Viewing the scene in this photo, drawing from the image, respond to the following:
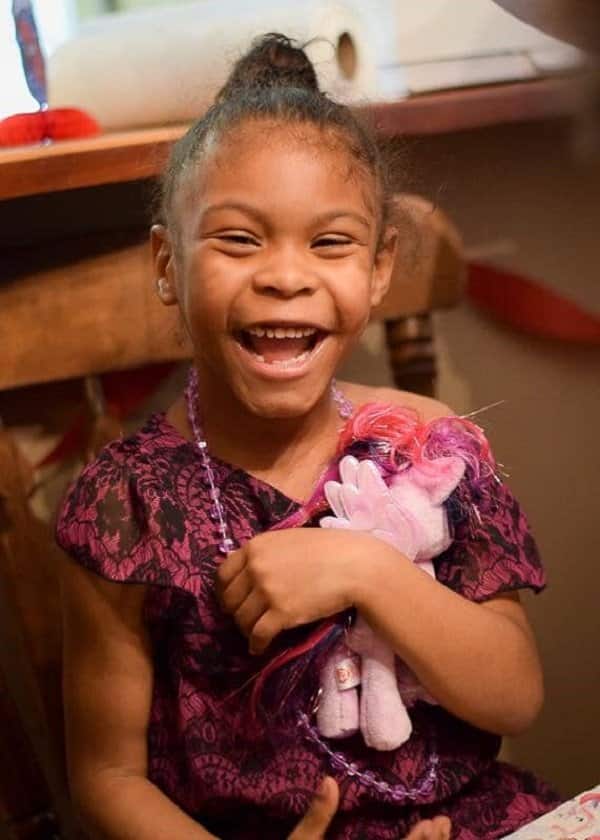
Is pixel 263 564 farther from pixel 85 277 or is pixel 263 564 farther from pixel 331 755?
pixel 85 277

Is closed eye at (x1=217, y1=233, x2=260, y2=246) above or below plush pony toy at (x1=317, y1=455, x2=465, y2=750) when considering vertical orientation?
above

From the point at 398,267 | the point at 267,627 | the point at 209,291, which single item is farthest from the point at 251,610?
the point at 398,267

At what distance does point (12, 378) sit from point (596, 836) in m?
0.65

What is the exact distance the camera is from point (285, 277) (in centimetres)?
78

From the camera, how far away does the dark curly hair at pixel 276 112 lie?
826 mm

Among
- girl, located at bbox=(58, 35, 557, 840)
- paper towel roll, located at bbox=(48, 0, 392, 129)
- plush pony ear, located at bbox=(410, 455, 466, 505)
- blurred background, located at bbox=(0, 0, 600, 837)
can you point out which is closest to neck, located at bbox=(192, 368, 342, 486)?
girl, located at bbox=(58, 35, 557, 840)

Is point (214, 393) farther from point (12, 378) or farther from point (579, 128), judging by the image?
point (579, 128)

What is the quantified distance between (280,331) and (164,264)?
5.4 inches

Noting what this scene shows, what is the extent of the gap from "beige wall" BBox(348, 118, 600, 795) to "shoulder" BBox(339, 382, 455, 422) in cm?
32

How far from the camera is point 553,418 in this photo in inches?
55.4

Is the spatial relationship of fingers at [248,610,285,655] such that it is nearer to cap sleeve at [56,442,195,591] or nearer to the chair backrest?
cap sleeve at [56,442,195,591]

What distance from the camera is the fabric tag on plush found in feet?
2.69

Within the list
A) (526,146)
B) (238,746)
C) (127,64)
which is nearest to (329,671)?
(238,746)

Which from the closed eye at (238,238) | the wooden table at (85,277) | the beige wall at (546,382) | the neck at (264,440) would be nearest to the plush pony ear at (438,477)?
the neck at (264,440)
